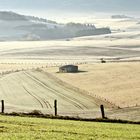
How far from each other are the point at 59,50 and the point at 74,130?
115 metres

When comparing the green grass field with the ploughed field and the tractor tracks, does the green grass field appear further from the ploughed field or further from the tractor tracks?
the tractor tracks

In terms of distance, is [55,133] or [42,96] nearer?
[55,133]

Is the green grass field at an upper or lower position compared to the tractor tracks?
upper

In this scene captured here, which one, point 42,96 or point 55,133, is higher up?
point 55,133

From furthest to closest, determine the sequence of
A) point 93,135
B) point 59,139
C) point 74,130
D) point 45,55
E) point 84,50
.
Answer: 1. point 84,50
2. point 45,55
3. point 74,130
4. point 93,135
5. point 59,139

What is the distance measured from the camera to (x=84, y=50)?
131 meters

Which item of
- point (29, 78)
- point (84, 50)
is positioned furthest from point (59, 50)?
point (29, 78)

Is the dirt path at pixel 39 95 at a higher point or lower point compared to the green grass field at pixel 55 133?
lower

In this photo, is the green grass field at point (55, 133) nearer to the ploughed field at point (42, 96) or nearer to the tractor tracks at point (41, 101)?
the ploughed field at point (42, 96)

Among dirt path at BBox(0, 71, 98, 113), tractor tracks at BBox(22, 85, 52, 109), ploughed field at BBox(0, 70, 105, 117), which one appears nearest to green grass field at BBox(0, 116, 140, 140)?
ploughed field at BBox(0, 70, 105, 117)

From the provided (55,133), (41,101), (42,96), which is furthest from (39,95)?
(55,133)

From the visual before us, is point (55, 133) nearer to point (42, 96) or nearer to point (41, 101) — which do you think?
point (41, 101)

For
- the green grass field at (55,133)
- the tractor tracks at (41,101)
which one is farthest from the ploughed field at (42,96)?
the green grass field at (55,133)

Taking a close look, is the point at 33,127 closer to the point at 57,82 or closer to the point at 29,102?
the point at 29,102
